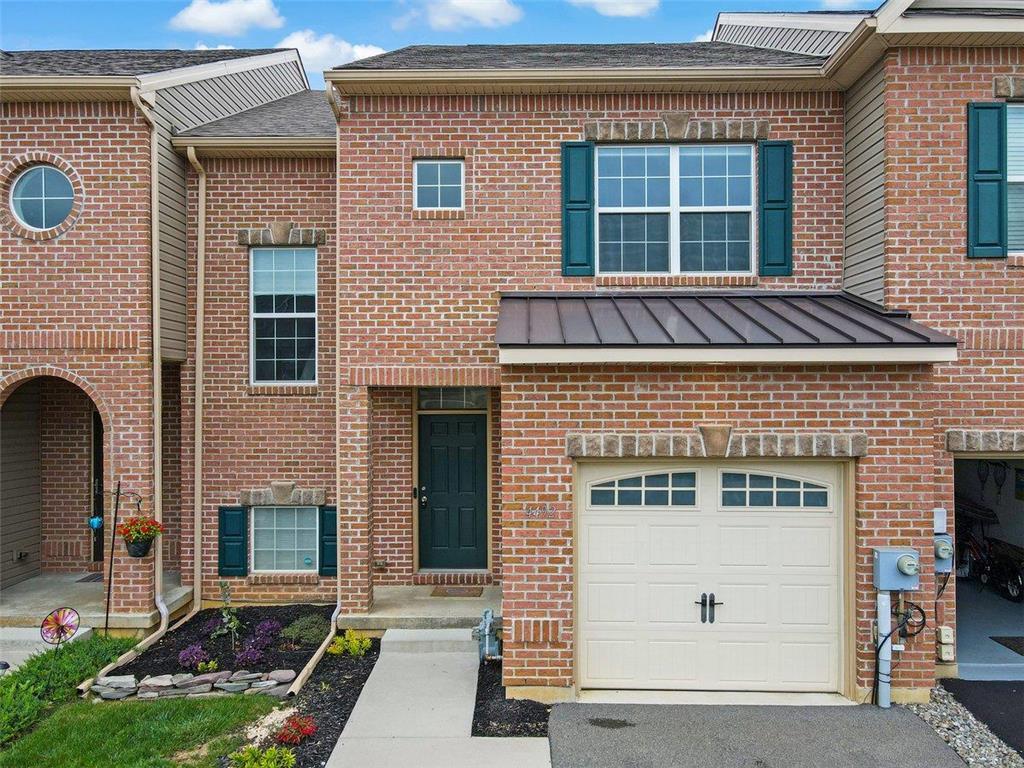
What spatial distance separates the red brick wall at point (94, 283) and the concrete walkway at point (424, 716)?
3455 mm

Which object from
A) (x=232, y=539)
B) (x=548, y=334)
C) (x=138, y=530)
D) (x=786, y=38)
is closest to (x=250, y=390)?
(x=232, y=539)

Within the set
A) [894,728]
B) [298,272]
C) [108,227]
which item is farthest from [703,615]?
[108,227]

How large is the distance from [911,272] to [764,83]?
2.79 metres

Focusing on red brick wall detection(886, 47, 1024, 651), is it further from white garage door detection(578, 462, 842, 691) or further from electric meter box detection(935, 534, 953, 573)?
white garage door detection(578, 462, 842, 691)

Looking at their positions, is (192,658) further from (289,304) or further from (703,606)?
(703,606)

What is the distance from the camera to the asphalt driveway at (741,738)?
5191 mm

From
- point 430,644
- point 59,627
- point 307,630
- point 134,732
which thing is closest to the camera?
Answer: point 134,732

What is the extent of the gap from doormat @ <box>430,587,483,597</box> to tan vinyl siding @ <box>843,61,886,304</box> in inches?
232

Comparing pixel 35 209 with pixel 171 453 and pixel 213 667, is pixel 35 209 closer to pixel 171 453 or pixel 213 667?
pixel 171 453

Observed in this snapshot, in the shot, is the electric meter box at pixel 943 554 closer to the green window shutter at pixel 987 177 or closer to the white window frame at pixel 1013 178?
the green window shutter at pixel 987 177

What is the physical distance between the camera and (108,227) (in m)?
8.07

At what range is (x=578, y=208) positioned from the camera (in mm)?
7918

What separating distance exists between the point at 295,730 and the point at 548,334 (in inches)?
161

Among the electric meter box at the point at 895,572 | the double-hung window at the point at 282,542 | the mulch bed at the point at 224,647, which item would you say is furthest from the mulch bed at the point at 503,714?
the double-hung window at the point at 282,542
